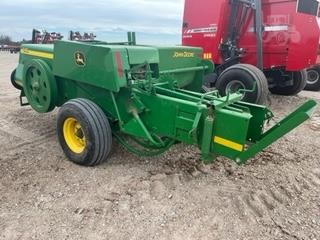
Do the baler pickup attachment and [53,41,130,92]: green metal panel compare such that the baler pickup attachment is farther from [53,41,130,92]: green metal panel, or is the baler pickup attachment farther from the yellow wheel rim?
the yellow wheel rim

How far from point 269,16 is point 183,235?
515 cm

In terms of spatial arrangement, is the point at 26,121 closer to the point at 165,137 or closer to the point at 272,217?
the point at 165,137

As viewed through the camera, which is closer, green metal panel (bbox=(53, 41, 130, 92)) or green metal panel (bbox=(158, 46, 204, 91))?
green metal panel (bbox=(53, 41, 130, 92))

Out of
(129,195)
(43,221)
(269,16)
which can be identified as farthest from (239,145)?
(269,16)

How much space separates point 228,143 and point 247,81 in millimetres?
2952

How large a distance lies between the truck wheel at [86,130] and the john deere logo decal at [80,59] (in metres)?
0.37

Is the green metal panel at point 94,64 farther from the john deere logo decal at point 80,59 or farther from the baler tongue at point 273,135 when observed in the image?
the baler tongue at point 273,135

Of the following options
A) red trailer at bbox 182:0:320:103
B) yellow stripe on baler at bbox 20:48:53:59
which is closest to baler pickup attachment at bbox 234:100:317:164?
yellow stripe on baler at bbox 20:48:53:59

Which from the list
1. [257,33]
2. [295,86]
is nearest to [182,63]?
[257,33]

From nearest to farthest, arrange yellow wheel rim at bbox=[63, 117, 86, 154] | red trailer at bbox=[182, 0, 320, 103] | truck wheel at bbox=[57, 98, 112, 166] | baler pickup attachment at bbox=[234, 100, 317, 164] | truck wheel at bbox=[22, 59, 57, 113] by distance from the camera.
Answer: baler pickup attachment at bbox=[234, 100, 317, 164]
truck wheel at bbox=[57, 98, 112, 166]
yellow wheel rim at bbox=[63, 117, 86, 154]
truck wheel at bbox=[22, 59, 57, 113]
red trailer at bbox=[182, 0, 320, 103]

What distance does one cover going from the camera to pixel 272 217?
3.10 meters

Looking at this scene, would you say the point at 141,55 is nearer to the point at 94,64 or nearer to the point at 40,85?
the point at 94,64

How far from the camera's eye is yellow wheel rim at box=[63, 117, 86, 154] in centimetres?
405

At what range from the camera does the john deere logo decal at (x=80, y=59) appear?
390cm
